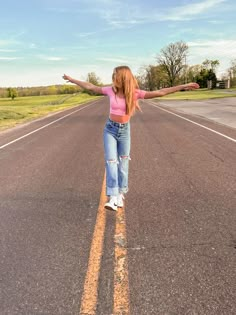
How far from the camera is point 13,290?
2660 millimetres

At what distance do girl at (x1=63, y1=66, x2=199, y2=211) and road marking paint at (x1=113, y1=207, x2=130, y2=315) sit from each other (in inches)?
28.2

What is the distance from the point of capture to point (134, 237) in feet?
11.8

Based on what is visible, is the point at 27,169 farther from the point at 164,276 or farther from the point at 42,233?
the point at 164,276

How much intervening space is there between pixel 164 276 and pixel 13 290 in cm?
129

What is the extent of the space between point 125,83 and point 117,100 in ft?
0.87

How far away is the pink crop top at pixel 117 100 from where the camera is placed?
4.23 m

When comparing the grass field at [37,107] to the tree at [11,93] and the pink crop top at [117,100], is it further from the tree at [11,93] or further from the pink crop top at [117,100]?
the tree at [11,93]

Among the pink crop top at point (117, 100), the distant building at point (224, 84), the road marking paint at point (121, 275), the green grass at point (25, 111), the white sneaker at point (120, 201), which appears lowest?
the road marking paint at point (121, 275)

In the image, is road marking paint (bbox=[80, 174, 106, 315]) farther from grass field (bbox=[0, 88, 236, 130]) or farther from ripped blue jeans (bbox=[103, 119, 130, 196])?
grass field (bbox=[0, 88, 236, 130])

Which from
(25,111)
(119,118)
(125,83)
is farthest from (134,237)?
(25,111)

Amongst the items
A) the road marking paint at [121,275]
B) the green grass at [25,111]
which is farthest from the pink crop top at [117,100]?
the green grass at [25,111]

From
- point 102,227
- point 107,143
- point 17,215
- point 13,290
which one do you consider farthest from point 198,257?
point 17,215

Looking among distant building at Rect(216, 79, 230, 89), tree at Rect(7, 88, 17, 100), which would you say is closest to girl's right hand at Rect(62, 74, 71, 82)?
distant building at Rect(216, 79, 230, 89)

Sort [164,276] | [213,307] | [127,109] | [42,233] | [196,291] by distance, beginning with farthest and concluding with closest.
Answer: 1. [127,109]
2. [42,233]
3. [164,276]
4. [196,291]
5. [213,307]
